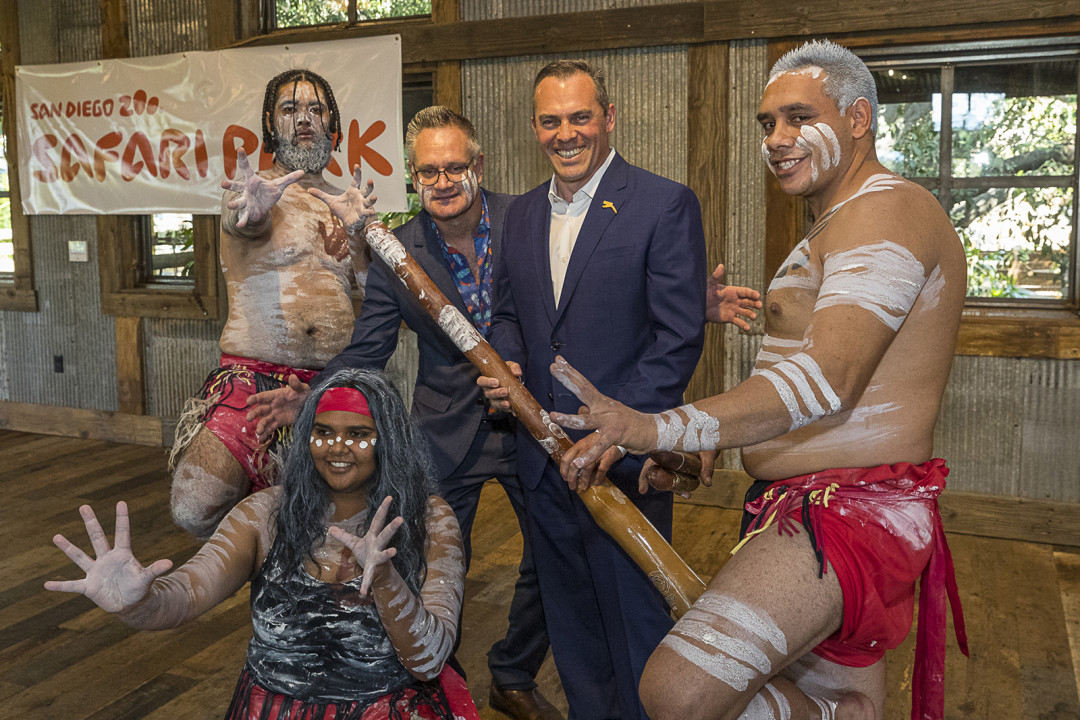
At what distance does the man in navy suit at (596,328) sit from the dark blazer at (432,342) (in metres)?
0.26

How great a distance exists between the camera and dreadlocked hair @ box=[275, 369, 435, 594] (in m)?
1.95

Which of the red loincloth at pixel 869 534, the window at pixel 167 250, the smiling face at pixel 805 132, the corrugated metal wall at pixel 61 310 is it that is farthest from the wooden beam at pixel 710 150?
the corrugated metal wall at pixel 61 310

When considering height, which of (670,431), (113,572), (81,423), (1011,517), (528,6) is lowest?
(1011,517)

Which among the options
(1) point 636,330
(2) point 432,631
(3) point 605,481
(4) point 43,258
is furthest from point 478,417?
(4) point 43,258

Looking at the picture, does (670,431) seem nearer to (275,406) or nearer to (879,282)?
(879,282)

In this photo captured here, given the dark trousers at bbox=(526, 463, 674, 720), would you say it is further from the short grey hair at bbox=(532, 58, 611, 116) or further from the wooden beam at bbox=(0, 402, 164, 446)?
the wooden beam at bbox=(0, 402, 164, 446)

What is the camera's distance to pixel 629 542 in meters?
1.91

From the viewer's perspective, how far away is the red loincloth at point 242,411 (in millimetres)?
2598

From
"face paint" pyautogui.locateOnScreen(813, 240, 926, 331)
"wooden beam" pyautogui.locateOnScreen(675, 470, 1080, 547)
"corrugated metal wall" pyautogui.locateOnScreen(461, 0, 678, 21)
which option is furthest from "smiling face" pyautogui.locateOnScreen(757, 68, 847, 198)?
"corrugated metal wall" pyautogui.locateOnScreen(461, 0, 678, 21)

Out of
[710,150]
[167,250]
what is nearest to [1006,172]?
[710,150]

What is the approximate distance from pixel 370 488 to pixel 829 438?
923 millimetres

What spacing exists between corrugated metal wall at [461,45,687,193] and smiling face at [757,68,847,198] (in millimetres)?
2880

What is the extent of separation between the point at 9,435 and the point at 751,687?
6.20 metres

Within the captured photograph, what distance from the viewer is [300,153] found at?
272 centimetres
